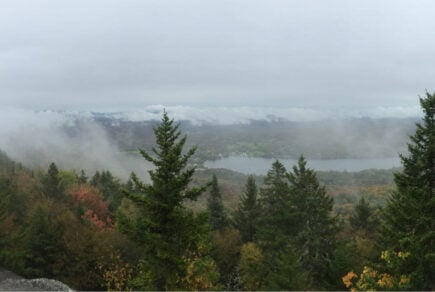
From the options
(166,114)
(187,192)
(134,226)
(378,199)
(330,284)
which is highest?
(166,114)

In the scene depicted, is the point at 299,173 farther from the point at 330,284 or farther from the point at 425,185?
the point at 425,185

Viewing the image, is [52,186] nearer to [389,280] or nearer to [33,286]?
[33,286]

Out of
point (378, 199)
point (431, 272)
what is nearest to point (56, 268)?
point (431, 272)

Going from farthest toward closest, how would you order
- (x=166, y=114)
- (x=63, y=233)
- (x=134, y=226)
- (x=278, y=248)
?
(x=63, y=233), (x=278, y=248), (x=166, y=114), (x=134, y=226)

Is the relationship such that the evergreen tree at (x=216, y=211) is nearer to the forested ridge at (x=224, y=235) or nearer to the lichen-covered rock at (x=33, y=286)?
the forested ridge at (x=224, y=235)

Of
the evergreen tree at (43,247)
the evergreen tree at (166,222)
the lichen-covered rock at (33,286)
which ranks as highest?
the evergreen tree at (166,222)

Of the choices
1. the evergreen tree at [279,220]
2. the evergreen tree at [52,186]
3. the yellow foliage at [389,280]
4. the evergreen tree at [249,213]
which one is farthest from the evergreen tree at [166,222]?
the evergreen tree at [52,186]

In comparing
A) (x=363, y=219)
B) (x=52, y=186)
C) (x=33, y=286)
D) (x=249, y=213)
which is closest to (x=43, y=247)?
(x=33, y=286)
